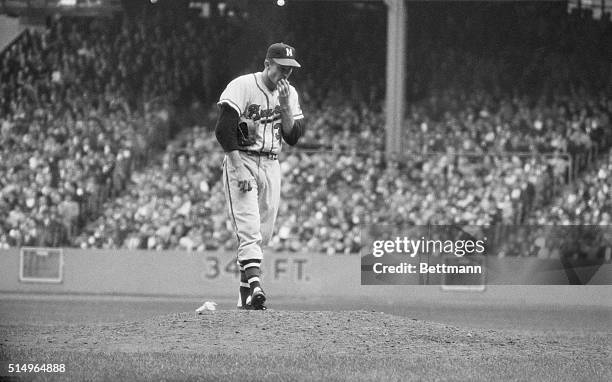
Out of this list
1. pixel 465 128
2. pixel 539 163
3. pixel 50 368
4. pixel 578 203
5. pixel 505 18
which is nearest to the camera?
pixel 50 368

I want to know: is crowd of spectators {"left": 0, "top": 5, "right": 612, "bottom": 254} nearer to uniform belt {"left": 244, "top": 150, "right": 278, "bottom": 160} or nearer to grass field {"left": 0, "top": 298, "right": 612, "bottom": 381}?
grass field {"left": 0, "top": 298, "right": 612, "bottom": 381}

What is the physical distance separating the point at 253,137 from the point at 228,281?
42.0ft

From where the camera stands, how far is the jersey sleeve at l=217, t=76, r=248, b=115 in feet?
28.6

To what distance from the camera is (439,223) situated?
21375mm

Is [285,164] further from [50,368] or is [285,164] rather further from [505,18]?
[50,368]

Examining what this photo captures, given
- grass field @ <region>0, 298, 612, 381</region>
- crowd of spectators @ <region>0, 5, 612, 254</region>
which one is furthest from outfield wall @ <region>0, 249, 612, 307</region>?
grass field @ <region>0, 298, 612, 381</region>

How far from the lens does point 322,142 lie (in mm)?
24625

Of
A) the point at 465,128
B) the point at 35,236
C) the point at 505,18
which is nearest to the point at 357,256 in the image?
the point at 465,128

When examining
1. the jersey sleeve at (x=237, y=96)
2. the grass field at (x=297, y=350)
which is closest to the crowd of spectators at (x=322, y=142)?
the grass field at (x=297, y=350)

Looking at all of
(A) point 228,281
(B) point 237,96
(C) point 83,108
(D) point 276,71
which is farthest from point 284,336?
(C) point 83,108

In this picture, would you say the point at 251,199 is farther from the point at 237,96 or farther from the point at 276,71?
the point at 276,71

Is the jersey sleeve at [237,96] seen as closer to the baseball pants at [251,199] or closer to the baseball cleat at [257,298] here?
the baseball pants at [251,199]

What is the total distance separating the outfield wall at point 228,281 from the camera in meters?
20.2

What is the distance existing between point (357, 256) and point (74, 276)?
598 cm
